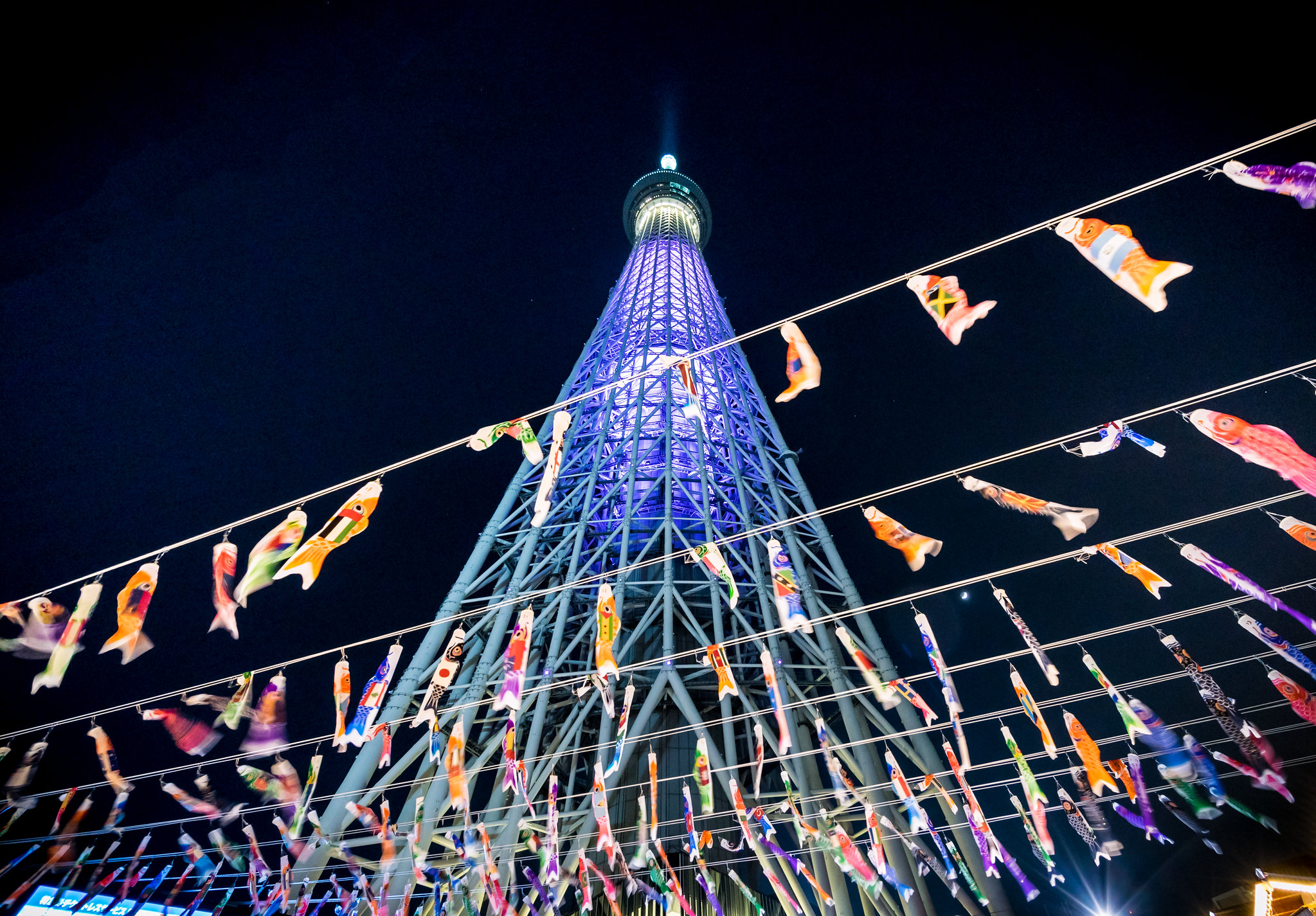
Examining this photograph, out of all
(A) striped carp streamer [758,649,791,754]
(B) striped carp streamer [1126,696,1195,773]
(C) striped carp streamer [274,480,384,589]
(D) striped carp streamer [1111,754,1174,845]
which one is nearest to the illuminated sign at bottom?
(C) striped carp streamer [274,480,384,589]

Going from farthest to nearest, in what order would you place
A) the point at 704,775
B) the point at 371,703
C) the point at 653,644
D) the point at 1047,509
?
1. the point at 653,644
2. the point at 704,775
3. the point at 371,703
4. the point at 1047,509

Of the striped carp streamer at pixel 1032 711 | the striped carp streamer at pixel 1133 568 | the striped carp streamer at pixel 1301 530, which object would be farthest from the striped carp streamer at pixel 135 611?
the striped carp streamer at pixel 1301 530

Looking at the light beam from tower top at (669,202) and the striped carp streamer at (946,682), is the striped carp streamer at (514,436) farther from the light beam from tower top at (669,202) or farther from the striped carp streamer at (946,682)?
the light beam from tower top at (669,202)

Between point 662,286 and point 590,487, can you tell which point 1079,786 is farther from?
point 662,286

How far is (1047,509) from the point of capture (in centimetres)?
752

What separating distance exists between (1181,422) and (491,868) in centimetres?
2228

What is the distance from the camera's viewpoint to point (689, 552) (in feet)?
28.5

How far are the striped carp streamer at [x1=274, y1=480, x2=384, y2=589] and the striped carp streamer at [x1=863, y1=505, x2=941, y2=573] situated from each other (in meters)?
6.64

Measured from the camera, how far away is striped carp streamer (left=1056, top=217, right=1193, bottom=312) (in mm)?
6133

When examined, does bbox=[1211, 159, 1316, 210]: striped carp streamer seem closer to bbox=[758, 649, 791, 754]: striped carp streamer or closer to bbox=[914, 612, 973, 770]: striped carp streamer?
bbox=[914, 612, 973, 770]: striped carp streamer

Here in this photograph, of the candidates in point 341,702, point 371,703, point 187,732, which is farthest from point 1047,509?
point 187,732

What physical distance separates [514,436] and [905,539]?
17.0ft

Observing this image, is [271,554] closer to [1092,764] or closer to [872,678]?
[872,678]

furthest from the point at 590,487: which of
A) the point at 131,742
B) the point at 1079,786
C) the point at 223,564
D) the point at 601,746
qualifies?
the point at 131,742
